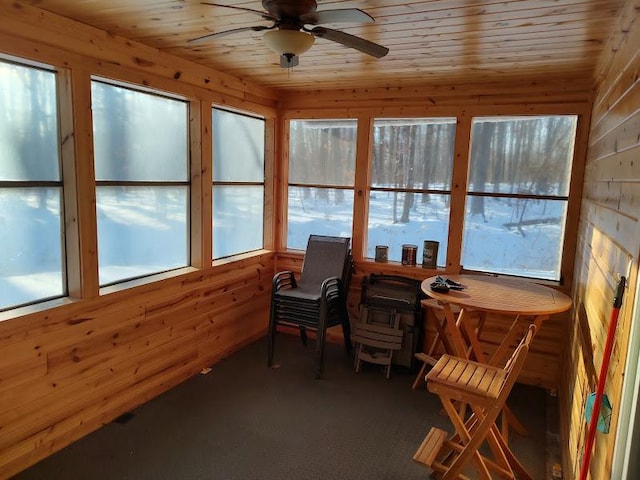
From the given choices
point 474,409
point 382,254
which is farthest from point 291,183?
point 474,409

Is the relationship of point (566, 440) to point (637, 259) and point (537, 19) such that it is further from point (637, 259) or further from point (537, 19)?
point (537, 19)

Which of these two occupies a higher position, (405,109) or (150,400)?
(405,109)

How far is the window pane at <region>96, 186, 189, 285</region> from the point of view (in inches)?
113

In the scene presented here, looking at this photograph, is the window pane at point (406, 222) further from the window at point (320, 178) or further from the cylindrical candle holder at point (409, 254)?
the window at point (320, 178)

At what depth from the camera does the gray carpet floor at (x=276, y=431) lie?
250cm

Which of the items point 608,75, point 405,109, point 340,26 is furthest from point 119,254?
point 608,75

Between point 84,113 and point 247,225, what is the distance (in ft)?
6.32

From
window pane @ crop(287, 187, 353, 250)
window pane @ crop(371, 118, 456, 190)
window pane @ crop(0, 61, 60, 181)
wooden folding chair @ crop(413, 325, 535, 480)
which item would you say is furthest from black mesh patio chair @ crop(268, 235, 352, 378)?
window pane @ crop(0, 61, 60, 181)

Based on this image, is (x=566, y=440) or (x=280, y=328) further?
(x=280, y=328)

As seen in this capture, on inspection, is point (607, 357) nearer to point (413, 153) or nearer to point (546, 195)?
point (546, 195)

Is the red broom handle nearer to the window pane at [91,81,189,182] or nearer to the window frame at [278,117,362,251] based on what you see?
the window pane at [91,81,189,182]

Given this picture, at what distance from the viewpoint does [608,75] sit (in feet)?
8.56

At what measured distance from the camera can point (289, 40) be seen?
190cm

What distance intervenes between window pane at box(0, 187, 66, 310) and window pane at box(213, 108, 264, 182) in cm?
145
